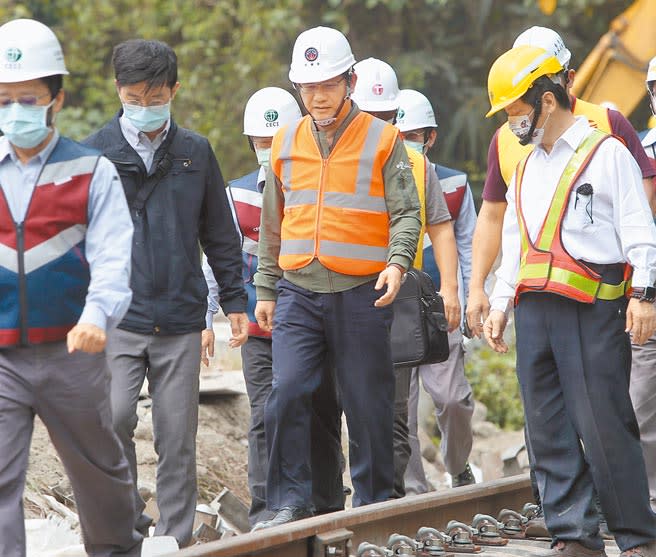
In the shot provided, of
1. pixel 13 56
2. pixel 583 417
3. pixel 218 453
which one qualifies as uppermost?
pixel 13 56

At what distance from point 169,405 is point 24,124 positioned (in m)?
1.97

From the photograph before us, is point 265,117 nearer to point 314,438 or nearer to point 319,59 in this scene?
point 319,59

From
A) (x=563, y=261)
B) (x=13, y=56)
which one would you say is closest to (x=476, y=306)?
(x=563, y=261)

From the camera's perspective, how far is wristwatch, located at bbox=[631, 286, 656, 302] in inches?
230

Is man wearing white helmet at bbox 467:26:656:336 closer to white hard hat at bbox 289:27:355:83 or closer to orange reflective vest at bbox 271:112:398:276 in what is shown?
orange reflective vest at bbox 271:112:398:276

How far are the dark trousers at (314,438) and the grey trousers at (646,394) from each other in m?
1.71

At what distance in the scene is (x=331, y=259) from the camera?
22.0 feet

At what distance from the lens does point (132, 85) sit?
6539 mm

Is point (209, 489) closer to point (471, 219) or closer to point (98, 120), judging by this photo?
point (471, 219)

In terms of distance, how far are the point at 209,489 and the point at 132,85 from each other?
3640 millimetres

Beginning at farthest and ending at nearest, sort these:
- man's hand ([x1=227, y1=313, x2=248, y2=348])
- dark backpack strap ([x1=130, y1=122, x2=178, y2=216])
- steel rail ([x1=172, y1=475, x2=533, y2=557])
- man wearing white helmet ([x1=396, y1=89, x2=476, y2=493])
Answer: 1. man wearing white helmet ([x1=396, y1=89, x2=476, y2=493])
2. man's hand ([x1=227, y1=313, x2=248, y2=348])
3. dark backpack strap ([x1=130, y1=122, x2=178, y2=216])
4. steel rail ([x1=172, y1=475, x2=533, y2=557])

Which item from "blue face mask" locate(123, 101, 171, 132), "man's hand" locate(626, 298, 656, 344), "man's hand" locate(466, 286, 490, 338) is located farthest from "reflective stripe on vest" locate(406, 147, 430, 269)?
"man's hand" locate(626, 298, 656, 344)

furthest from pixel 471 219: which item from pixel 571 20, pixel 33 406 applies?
pixel 571 20

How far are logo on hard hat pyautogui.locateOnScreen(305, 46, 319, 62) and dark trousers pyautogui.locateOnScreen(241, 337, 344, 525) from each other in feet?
4.96
